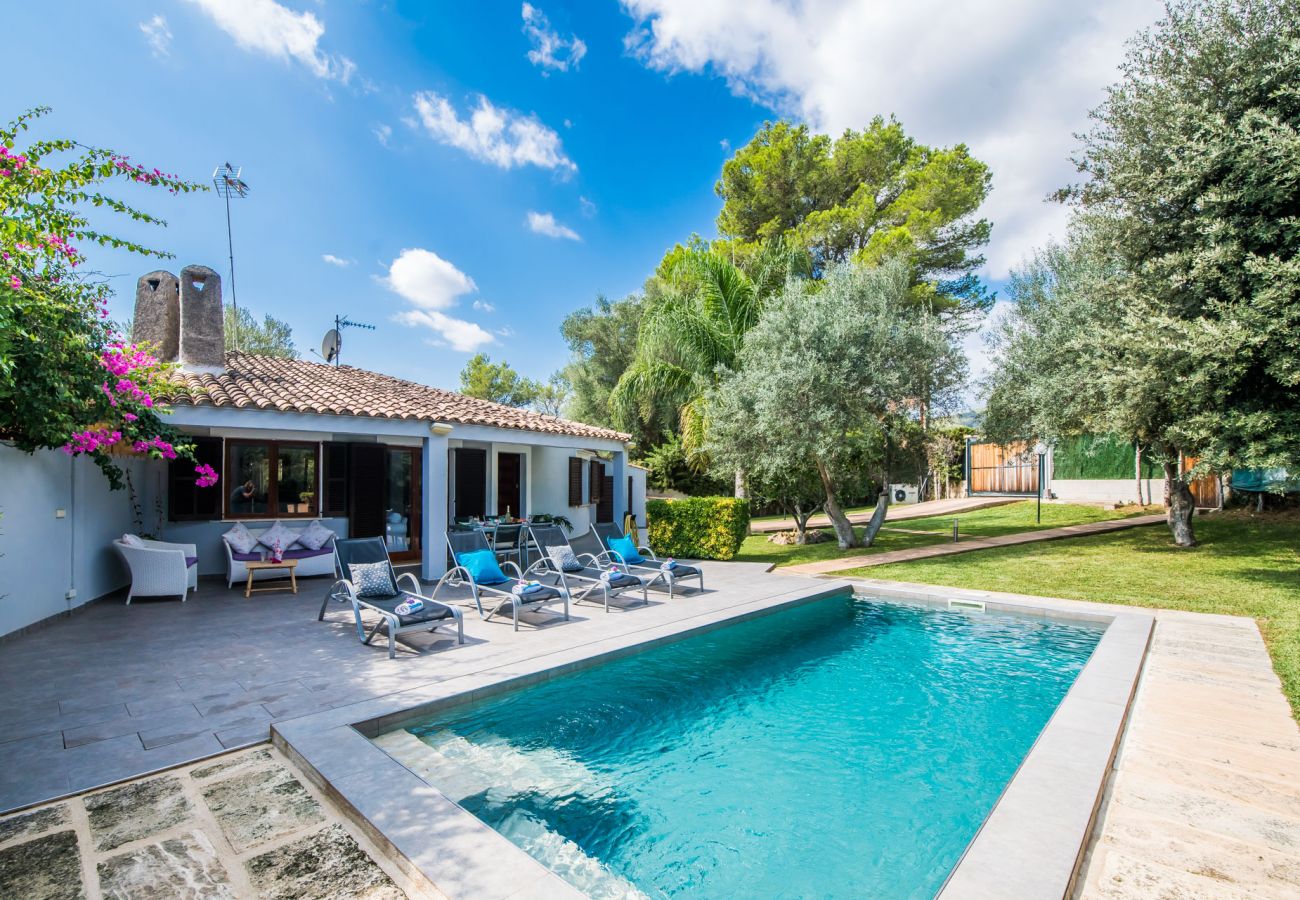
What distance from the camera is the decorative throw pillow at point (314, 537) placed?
37.9 ft

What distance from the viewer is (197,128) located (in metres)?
14.4

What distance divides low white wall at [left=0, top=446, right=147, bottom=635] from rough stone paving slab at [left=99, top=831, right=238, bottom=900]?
570 cm

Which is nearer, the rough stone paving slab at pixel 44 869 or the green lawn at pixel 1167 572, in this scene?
the rough stone paving slab at pixel 44 869

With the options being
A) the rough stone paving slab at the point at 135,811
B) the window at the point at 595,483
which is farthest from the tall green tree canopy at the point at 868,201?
the rough stone paving slab at the point at 135,811

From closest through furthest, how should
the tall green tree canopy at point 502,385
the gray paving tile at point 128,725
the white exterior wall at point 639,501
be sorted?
the gray paving tile at point 128,725 → the white exterior wall at point 639,501 → the tall green tree canopy at point 502,385

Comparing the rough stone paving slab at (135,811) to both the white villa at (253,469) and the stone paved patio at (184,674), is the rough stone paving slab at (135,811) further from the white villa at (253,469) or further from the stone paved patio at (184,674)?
the white villa at (253,469)

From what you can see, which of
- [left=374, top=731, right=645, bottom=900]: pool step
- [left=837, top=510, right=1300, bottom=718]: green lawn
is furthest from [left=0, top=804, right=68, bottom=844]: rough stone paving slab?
[left=837, top=510, right=1300, bottom=718]: green lawn

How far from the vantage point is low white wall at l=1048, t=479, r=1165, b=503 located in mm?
22656

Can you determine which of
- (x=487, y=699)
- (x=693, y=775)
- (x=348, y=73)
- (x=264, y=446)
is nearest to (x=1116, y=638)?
(x=693, y=775)

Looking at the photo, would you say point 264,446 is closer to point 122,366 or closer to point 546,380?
point 122,366

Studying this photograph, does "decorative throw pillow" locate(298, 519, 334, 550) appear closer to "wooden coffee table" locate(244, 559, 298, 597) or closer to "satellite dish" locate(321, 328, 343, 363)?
"wooden coffee table" locate(244, 559, 298, 597)

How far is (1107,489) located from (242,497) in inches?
1141

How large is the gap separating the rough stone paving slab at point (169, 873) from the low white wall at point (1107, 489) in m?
28.6

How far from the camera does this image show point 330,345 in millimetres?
17969
